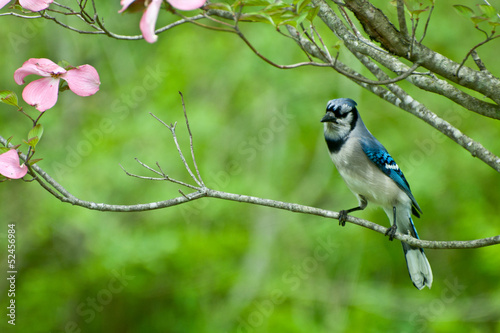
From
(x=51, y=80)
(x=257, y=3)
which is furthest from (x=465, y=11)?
(x=51, y=80)

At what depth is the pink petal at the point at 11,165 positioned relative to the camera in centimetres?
144

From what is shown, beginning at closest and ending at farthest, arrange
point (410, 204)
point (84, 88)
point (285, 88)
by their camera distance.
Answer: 1. point (84, 88)
2. point (410, 204)
3. point (285, 88)

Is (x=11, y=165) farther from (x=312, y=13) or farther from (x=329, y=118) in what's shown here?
(x=329, y=118)

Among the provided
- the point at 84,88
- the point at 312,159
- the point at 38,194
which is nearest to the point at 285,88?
the point at 312,159

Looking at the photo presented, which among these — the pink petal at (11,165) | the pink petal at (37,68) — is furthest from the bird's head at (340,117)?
the pink petal at (11,165)

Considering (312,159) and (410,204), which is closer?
(410,204)

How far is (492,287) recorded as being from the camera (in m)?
4.59

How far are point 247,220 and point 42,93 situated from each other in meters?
3.20

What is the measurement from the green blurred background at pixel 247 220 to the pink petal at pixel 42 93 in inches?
109

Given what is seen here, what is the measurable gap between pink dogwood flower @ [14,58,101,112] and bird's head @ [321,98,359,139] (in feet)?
3.93

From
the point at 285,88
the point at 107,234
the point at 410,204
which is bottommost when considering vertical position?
the point at 107,234

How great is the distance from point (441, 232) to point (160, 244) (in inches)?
95.4

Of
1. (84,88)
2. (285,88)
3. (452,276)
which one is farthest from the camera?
(452,276)

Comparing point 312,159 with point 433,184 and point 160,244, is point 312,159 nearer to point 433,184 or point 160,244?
point 433,184
